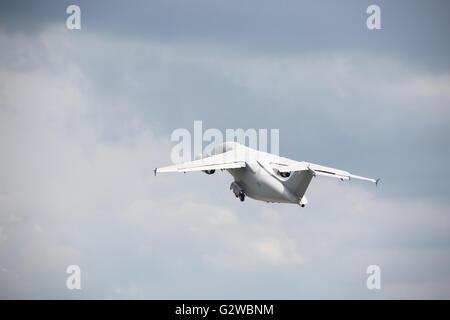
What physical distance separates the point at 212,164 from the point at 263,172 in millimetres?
5691

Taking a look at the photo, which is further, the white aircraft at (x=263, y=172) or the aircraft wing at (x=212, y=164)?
the aircraft wing at (x=212, y=164)

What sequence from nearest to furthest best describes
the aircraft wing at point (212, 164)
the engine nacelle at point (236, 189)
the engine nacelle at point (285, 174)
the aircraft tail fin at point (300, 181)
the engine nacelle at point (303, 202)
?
the aircraft tail fin at point (300, 181)
the engine nacelle at point (303, 202)
the aircraft wing at point (212, 164)
the engine nacelle at point (236, 189)
the engine nacelle at point (285, 174)

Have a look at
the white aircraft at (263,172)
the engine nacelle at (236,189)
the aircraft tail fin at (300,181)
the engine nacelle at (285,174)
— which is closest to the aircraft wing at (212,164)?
the white aircraft at (263,172)

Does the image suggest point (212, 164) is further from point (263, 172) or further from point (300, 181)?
point (300, 181)

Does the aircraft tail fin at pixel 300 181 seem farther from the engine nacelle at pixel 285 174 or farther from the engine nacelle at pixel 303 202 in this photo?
the engine nacelle at pixel 285 174

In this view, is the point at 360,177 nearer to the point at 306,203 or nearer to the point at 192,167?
the point at 306,203

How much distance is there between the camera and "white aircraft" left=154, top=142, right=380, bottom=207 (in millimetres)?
104125

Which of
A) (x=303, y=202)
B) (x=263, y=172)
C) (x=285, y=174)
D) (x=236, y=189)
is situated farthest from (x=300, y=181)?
(x=236, y=189)

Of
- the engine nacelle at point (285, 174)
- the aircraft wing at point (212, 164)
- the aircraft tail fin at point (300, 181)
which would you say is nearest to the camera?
the aircraft tail fin at point (300, 181)

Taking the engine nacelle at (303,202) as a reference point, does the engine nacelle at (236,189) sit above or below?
above

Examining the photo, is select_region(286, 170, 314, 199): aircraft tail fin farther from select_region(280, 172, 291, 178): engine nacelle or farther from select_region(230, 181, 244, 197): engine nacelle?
select_region(230, 181, 244, 197): engine nacelle

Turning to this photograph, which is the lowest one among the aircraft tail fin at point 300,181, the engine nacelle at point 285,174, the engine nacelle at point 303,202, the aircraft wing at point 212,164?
the engine nacelle at point 303,202

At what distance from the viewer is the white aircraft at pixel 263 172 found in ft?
342

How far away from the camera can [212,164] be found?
11081cm
